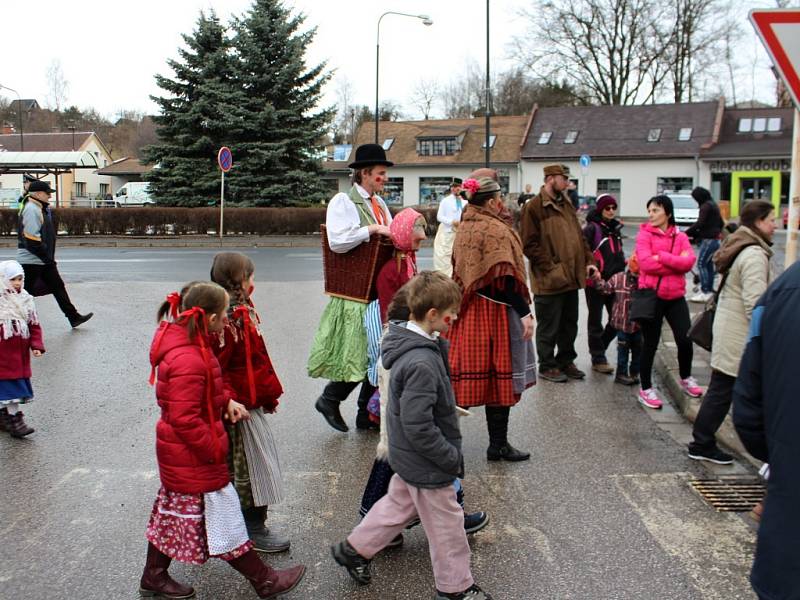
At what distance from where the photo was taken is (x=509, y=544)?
13.2ft

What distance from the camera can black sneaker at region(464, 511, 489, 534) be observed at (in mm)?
4043

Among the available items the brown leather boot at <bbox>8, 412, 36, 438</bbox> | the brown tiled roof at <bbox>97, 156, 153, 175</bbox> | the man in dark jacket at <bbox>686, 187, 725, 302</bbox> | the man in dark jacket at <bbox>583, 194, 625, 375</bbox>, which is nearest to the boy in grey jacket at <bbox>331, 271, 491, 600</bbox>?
the brown leather boot at <bbox>8, 412, 36, 438</bbox>

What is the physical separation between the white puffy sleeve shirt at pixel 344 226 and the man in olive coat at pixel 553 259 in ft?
7.44

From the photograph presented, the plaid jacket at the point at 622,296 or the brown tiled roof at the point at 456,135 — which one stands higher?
the brown tiled roof at the point at 456,135

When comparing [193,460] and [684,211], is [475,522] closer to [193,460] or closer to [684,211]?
[193,460]

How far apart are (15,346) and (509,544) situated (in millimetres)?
3926

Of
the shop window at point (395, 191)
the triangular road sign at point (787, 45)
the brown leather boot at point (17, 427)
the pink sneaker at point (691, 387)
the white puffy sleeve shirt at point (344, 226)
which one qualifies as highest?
the shop window at point (395, 191)

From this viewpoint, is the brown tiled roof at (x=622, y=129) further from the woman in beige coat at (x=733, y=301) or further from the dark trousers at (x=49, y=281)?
the woman in beige coat at (x=733, y=301)

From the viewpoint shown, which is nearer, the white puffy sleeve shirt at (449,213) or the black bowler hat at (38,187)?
the black bowler hat at (38,187)

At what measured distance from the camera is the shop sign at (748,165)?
144 feet

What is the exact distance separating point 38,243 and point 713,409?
7.94 meters

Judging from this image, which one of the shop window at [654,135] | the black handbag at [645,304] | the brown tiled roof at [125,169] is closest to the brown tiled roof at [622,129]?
the shop window at [654,135]

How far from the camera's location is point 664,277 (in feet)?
21.2

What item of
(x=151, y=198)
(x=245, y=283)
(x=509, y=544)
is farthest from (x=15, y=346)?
(x=151, y=198)
